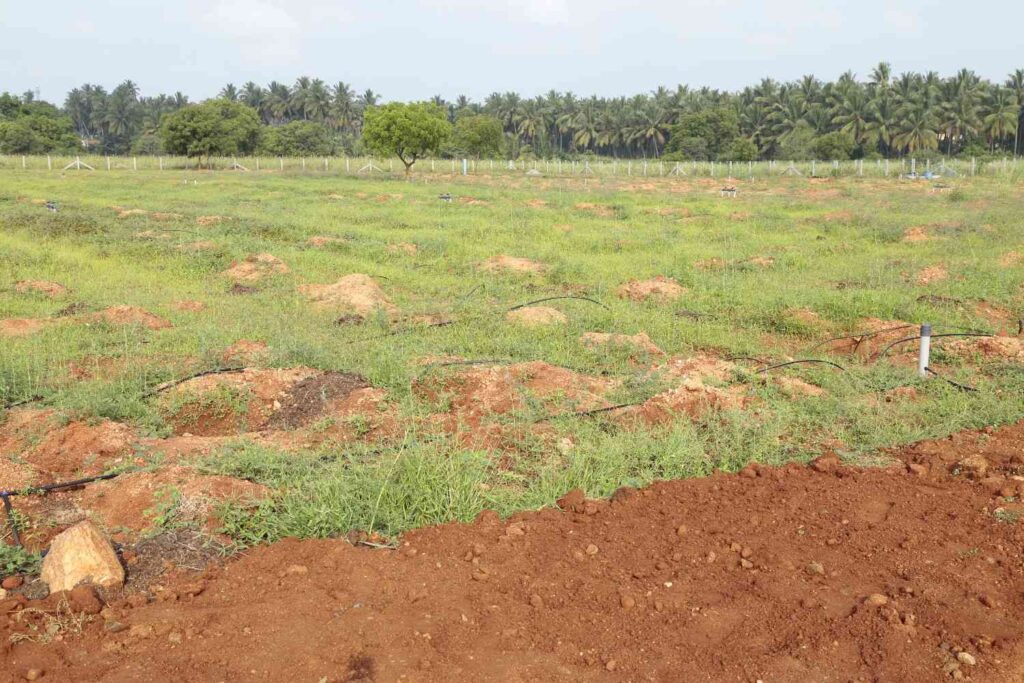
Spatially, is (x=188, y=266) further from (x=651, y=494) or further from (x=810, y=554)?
(x=810, y=554)

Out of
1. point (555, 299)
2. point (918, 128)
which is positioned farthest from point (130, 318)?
point (918, 128)

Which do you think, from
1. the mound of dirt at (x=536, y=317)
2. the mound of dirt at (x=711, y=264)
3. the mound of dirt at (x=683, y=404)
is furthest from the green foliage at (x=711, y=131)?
the mound of dirt at (x=683, y=404)

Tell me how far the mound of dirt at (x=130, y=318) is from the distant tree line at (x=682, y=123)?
1280 inches

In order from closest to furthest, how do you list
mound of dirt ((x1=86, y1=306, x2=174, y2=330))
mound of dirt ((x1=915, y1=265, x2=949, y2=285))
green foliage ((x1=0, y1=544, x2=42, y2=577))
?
green foliage ((x1=0, y1=544, x2=42, y2=577)), mound of dirt ((x1=86, y1=306, x2=174, y2=330)), mound of dirt ((x1=915, y1=265, x2=949, y2=285))

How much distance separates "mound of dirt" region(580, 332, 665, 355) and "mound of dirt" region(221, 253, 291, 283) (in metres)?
6.66

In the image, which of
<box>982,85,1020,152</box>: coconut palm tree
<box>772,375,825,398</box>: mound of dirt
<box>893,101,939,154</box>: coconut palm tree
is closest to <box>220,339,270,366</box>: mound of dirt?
<box>772,375,825,398</box>: mound of dirt

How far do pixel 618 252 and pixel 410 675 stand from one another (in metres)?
14.2

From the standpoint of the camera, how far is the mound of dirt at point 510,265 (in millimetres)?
14359

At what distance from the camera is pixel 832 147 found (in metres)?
52.1

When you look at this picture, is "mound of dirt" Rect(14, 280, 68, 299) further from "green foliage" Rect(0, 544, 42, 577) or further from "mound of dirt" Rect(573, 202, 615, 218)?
"mound of dirt" Rect(573, 202, 615, 218)

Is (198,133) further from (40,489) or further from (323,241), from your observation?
(40,489)

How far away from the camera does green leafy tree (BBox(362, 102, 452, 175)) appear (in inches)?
1329

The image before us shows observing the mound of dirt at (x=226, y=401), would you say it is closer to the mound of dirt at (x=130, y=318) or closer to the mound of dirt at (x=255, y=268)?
the mound of dirt at (x=130, y=318)

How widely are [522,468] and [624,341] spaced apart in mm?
4102
